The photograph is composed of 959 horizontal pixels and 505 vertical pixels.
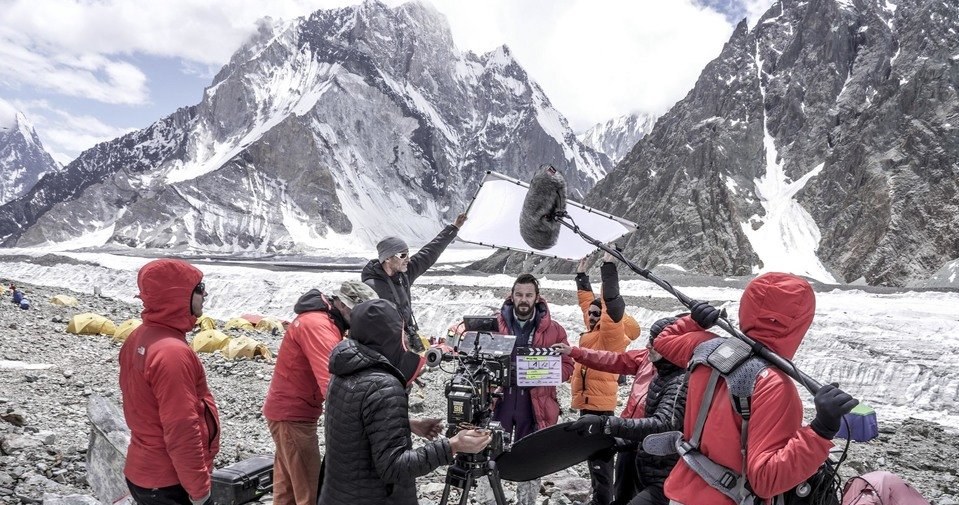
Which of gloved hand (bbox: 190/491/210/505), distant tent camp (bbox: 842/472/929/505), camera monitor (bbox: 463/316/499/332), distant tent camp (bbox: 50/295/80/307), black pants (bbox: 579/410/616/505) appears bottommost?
black pants (bbox: 579/410/616/505)

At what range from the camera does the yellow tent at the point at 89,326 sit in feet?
60.5

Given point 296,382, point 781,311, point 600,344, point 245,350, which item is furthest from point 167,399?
point 245,350

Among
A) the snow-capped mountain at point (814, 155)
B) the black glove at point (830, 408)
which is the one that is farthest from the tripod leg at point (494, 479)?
the snow-capped mountain at point (814, 155)

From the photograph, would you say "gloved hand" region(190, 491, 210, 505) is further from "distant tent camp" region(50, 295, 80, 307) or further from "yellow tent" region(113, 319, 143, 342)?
"distant tent camp" region(50, 295, 80, 307)

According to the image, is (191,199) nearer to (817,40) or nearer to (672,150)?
(672,150)

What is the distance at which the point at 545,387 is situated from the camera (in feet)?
16.5

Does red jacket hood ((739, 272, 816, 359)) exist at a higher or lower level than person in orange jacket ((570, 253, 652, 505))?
higher

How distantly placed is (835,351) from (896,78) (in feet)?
201

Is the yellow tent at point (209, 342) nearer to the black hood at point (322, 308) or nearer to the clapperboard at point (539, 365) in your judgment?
the black hood at point (322, 308)

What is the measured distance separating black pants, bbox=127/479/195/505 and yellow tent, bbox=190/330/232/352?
15410mm

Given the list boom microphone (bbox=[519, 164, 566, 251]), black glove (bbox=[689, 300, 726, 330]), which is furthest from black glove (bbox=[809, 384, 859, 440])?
boom microphone (bbox=[519, 164, 566, 251])

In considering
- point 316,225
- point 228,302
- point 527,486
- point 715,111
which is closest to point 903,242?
point 715,111

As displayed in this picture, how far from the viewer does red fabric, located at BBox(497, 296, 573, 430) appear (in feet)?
16.2

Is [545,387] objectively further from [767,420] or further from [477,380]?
[767,420]
